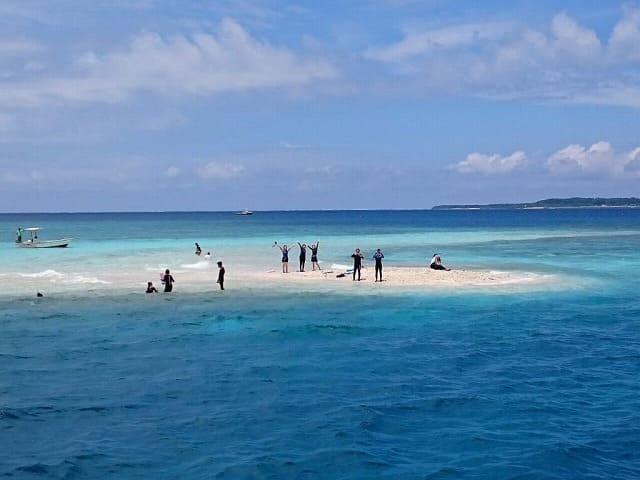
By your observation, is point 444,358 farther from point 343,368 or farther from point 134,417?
point 134,417

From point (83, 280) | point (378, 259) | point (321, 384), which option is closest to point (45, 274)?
point (83, 280)

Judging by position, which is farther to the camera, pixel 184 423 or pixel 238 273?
pixel 238 273

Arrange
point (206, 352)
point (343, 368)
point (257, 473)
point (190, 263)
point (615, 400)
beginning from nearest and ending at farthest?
point (257, 473) → point (615, 400) → point (343, 368) → point (206, 352) → point (190, 263)

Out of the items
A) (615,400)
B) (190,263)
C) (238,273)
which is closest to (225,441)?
(615,400)

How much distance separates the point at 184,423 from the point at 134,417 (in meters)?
1.29

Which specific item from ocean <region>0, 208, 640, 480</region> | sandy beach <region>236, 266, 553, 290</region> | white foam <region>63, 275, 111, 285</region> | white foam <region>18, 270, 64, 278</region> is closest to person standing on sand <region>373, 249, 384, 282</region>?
sandy beach <region>236, 266, 553, 290</region>

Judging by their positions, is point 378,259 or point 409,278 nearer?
point 378,259

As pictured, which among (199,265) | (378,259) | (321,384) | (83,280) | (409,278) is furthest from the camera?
(199,265)

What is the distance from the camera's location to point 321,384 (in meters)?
19.0

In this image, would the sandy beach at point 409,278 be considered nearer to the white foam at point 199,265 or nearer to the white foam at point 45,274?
the white foam at point 199,265

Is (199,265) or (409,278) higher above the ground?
(199,265)

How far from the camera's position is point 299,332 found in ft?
84.7

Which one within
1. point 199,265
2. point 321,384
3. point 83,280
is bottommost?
point 321,384

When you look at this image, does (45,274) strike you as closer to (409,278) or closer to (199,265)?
(199,265)
